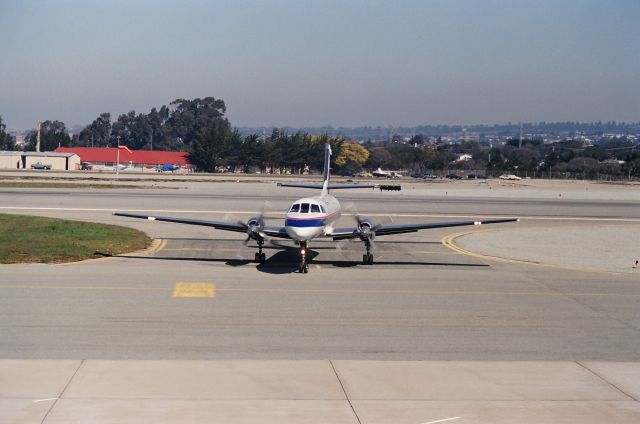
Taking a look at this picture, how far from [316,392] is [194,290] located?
34.4 feet

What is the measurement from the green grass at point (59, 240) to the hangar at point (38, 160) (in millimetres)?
112006

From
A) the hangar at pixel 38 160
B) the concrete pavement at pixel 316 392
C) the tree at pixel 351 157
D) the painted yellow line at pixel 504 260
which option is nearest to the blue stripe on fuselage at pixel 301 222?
the painted yellow line at pixel 504 260

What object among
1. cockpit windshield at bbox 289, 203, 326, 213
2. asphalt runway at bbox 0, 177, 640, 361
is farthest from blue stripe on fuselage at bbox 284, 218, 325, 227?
asphalt runway at bbox 0, 177, 640, 361

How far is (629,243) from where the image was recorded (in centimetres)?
3978

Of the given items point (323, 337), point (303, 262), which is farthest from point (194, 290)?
point (323, 337)

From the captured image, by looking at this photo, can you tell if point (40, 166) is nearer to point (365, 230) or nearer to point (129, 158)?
point (129, 158)

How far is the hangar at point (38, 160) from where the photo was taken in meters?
149

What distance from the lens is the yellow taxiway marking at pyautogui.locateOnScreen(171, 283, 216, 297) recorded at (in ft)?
74.8

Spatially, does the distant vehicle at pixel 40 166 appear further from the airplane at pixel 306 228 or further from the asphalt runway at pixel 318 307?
the airplane at pixel 306 228

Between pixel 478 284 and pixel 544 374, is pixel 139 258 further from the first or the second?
pixel 544 374

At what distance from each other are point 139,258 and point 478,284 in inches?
542

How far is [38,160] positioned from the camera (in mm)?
151125

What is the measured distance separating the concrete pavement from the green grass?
48.6 feet

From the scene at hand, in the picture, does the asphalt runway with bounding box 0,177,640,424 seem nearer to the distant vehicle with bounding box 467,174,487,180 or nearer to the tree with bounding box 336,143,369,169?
the distant vehicle with bounding box 467,174,487,180
